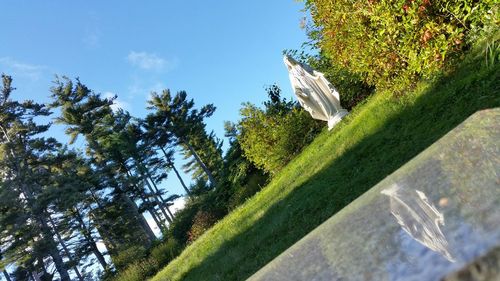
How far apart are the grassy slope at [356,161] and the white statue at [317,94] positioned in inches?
112

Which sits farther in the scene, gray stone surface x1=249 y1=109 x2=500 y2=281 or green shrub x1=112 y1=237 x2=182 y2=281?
green shrub x1=112 y1=237 x2=182 y2=281

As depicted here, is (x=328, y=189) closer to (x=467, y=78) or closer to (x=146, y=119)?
(x=467, y=78)

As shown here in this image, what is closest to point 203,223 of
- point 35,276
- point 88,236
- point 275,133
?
point 275,133

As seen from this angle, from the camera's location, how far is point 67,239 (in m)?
38.4

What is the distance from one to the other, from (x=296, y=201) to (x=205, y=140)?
52621mm

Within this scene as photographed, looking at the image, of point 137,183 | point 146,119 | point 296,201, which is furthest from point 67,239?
point 296,201

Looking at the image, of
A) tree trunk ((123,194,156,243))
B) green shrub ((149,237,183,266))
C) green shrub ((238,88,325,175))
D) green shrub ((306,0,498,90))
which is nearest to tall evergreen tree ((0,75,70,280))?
tree trunk ((123,194,156,243))

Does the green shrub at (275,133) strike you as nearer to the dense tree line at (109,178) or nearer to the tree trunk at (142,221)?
the dense tree line at (109,178)

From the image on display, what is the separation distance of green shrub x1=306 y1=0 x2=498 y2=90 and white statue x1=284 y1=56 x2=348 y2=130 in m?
4.45

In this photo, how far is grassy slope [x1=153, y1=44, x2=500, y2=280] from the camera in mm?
5797

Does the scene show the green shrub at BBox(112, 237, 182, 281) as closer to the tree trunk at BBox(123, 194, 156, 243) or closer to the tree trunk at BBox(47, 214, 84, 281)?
the tree trunk at BBox(47, 214, 84, 281)

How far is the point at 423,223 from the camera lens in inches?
38.5

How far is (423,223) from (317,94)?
1228cm

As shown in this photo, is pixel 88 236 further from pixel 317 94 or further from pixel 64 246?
pixel 317 94
